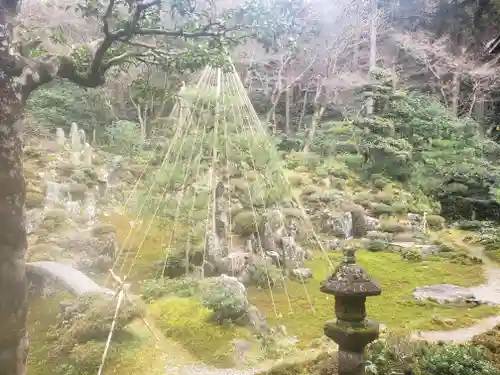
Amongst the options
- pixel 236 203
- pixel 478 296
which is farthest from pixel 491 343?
pixel 236 203

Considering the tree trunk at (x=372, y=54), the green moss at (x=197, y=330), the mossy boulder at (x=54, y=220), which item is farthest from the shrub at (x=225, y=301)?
the tree trunk at (x=372, y=54)

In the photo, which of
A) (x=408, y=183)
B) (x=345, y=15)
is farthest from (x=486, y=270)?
(x=345, y=15)

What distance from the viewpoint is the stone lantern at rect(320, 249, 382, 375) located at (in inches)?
126

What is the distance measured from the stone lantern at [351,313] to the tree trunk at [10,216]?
6.65 feet

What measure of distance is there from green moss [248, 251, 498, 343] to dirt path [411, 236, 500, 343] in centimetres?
14

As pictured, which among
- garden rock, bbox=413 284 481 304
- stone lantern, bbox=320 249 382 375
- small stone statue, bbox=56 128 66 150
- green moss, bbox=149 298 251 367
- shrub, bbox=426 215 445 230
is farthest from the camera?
small stone statue, bbox=56 128 66 150

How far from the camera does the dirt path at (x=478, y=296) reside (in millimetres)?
5430

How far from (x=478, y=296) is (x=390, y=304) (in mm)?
1589

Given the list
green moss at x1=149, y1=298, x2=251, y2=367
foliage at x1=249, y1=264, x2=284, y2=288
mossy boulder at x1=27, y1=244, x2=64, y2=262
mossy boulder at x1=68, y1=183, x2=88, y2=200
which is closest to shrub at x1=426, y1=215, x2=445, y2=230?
foliage at x1=249, y1=264, x2=284, y2=288

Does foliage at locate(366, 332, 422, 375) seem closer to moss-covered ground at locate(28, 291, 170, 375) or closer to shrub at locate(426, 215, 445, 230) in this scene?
moss-covered ground at locate(28, 291, 170, 375)

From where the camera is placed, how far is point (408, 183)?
13.5 m

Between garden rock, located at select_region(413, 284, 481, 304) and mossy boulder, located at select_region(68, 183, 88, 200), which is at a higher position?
mossy boulder, located at select_region(68, 183, 88, 200)

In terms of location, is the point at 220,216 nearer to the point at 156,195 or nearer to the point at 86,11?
the point at 156,195

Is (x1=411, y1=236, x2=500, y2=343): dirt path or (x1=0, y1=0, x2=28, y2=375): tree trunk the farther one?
(x1=411, y1=236, x2=500, y2=343): dirt path
